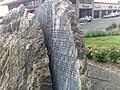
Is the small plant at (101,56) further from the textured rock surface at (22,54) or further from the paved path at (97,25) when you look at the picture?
the paved path at (97,25)

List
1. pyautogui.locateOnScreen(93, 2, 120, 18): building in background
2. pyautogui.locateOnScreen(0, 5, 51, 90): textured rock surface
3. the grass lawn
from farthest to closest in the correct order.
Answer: pyautogui.locateOnScreen(93, 2, 120, 18): building in background → the grass lawn → pyautogui.locateOnScreen(0, 5, 51, 90): textured rock surface

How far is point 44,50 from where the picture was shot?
3.37 metres

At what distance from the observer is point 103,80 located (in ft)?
18.1

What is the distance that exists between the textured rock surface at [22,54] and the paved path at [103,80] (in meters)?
2.01

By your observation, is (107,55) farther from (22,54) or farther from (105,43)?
(22,54)

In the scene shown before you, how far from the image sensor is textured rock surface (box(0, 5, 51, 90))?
3.29 m

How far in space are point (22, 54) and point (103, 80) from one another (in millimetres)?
2689

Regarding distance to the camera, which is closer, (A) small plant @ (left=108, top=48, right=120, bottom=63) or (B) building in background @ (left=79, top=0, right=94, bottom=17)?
(A) small plant @ (left=108, top=48, right=120, bottom=63)

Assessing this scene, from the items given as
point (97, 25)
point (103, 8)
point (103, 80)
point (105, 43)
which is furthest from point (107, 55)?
point (103, 8)

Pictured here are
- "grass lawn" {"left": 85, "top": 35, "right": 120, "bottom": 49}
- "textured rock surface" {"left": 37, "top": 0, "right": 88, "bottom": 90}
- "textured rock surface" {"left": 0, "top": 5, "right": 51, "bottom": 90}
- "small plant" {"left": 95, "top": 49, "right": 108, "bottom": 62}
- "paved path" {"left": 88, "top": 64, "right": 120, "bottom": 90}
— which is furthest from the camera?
"grass lawn" {"left": 85, "top": 35, "right": 120, "bottom": 49}

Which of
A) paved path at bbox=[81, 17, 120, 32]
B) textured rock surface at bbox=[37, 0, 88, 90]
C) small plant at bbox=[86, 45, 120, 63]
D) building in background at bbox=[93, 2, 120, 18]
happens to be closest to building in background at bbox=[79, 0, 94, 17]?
building in background at bbox=[93, 2, 120, 18]

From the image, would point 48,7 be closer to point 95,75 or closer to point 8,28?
point 8,28

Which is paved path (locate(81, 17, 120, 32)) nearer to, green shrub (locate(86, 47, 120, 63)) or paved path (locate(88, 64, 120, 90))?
green shrub (locate(86, 47, 120, 63))

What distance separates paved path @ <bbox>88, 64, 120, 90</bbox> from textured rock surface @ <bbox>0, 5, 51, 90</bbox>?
201 centimetres
